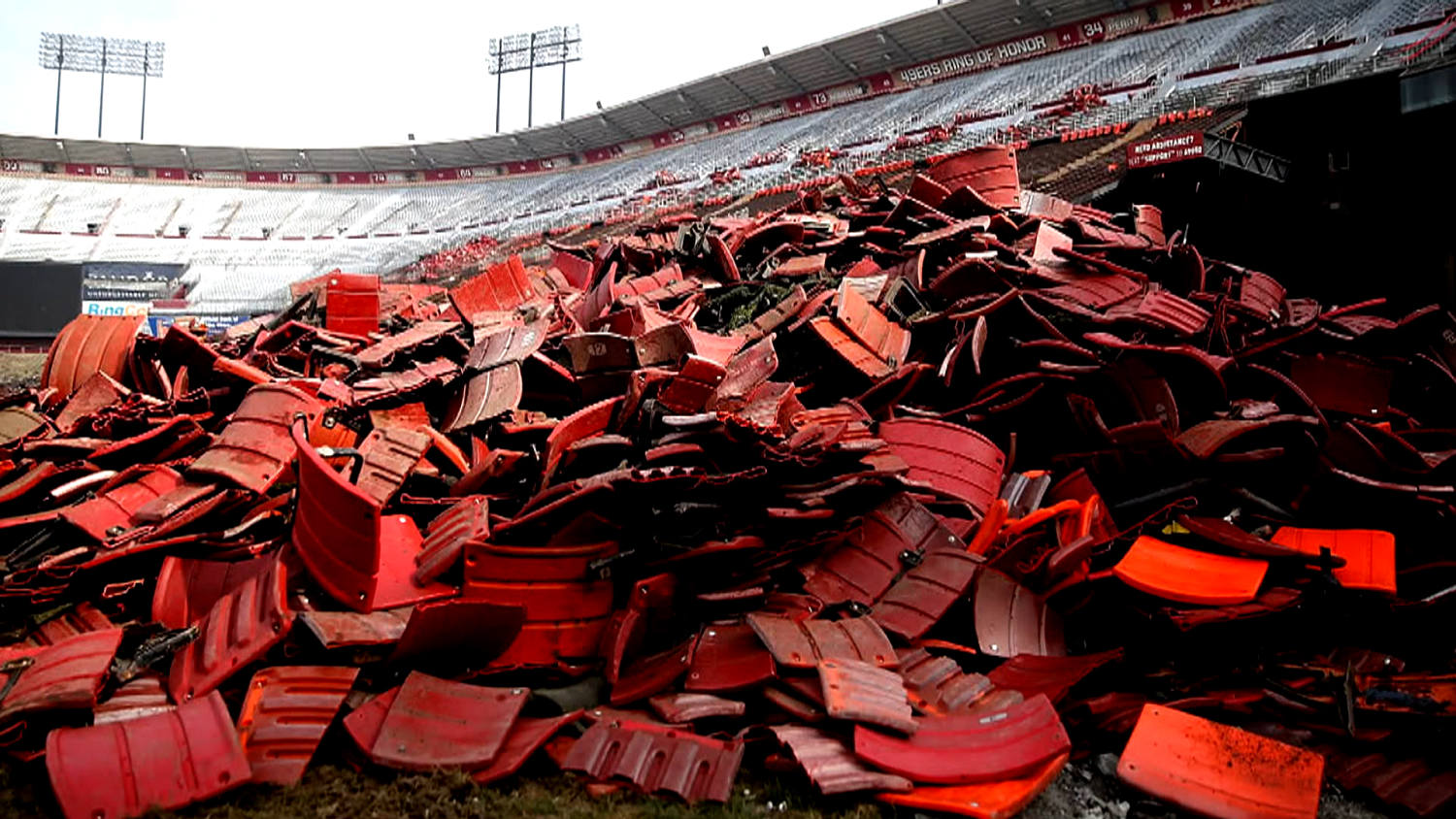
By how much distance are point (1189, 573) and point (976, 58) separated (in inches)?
1334

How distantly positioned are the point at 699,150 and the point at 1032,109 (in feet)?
56.0

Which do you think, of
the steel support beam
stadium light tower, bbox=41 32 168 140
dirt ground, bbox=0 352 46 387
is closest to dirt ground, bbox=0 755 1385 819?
the steel support beam

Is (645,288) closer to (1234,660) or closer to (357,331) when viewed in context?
(357,331)

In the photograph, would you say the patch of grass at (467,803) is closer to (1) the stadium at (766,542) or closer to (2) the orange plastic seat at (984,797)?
(1) the stadium at (766,542)

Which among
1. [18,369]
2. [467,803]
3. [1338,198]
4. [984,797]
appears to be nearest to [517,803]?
[467,803]

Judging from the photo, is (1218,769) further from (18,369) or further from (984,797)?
(18,369)

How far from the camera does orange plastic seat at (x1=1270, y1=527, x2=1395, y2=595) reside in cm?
429

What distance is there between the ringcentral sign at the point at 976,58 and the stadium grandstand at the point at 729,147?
75 mm

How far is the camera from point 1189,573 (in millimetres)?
4387

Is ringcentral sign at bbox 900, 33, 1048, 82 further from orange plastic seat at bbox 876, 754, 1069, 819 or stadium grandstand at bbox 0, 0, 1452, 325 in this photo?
orange plastic seat at bbox 876, 754, 1069, 819

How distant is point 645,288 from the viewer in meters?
7.98

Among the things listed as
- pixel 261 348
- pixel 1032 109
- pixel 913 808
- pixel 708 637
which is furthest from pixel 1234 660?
pixel 1032 109

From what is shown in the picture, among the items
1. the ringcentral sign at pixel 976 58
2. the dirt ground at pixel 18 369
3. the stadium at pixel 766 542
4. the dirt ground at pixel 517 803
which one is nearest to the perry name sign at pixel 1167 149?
the stadium at pixel 766 542

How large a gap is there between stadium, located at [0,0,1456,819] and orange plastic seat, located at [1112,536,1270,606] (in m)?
0.03
